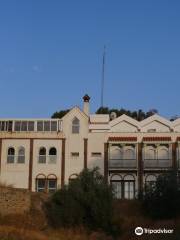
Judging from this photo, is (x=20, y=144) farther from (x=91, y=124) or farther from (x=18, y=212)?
(x=18, y=212)

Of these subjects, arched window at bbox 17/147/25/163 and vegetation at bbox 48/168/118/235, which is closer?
vegetation at bbox 48/168/118/235

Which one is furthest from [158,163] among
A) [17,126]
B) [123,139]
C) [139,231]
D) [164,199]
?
[139,231]

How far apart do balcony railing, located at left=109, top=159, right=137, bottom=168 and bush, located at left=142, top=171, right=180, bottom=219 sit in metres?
13.1

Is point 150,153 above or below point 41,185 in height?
above

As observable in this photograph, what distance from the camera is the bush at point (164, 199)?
166ft

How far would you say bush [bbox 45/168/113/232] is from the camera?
46000mm

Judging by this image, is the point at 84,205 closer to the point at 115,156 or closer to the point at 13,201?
the point at 13,201

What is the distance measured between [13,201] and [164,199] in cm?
1318

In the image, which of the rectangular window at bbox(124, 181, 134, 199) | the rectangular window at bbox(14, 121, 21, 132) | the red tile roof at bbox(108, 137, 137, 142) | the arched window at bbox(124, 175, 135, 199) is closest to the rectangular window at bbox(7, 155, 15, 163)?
the rectangular window at bbox(14, 121, 21, 132)

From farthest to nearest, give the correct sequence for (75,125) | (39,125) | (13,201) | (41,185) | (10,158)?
(39,125), (75,125), (10,158), (41,185), (13,201)

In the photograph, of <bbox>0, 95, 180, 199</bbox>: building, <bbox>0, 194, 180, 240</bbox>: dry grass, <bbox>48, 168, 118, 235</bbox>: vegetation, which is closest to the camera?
<bbox>0, 194, 180, 240</bbox>: dry grass

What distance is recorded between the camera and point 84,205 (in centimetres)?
4700

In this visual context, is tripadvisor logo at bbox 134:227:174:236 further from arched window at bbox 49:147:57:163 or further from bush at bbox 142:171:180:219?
arched window at bbox 49:147:57:163

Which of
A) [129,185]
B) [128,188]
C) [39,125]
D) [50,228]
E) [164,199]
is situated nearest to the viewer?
[50,228]
